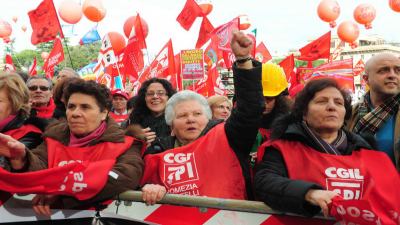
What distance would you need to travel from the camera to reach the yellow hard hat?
3.80m

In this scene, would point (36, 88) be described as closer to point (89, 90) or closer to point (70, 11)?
point (89, 90)

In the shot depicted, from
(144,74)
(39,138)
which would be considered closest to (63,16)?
(144,74)

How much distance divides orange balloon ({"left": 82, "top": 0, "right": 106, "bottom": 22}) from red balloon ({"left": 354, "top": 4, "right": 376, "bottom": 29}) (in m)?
8.45

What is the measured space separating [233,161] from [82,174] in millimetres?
859

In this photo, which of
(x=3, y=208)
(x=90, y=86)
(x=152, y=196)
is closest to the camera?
(x=152, y=196)

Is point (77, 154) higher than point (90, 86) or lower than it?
lower

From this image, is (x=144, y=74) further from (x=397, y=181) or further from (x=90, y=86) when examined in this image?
(x=397, y=181)

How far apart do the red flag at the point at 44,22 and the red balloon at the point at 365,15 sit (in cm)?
1057

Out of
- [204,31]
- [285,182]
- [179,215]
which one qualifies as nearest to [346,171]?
[285,182]

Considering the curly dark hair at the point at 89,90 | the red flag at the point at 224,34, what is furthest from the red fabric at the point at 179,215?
the red flag at the point at 224,34

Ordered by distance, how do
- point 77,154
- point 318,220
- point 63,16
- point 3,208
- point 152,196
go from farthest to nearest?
1. point 63,16
2. point 77,154
3. point 3,208
4. point 152,196
5. point 318,220

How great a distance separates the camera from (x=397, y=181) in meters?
2.37

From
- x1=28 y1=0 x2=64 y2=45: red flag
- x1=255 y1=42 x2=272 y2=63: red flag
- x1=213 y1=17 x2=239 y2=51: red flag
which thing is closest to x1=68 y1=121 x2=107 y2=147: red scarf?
x1=213 y1=17 x2=239 y2=51: red flag

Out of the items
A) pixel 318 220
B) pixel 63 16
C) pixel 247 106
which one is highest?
pixel 63 16
